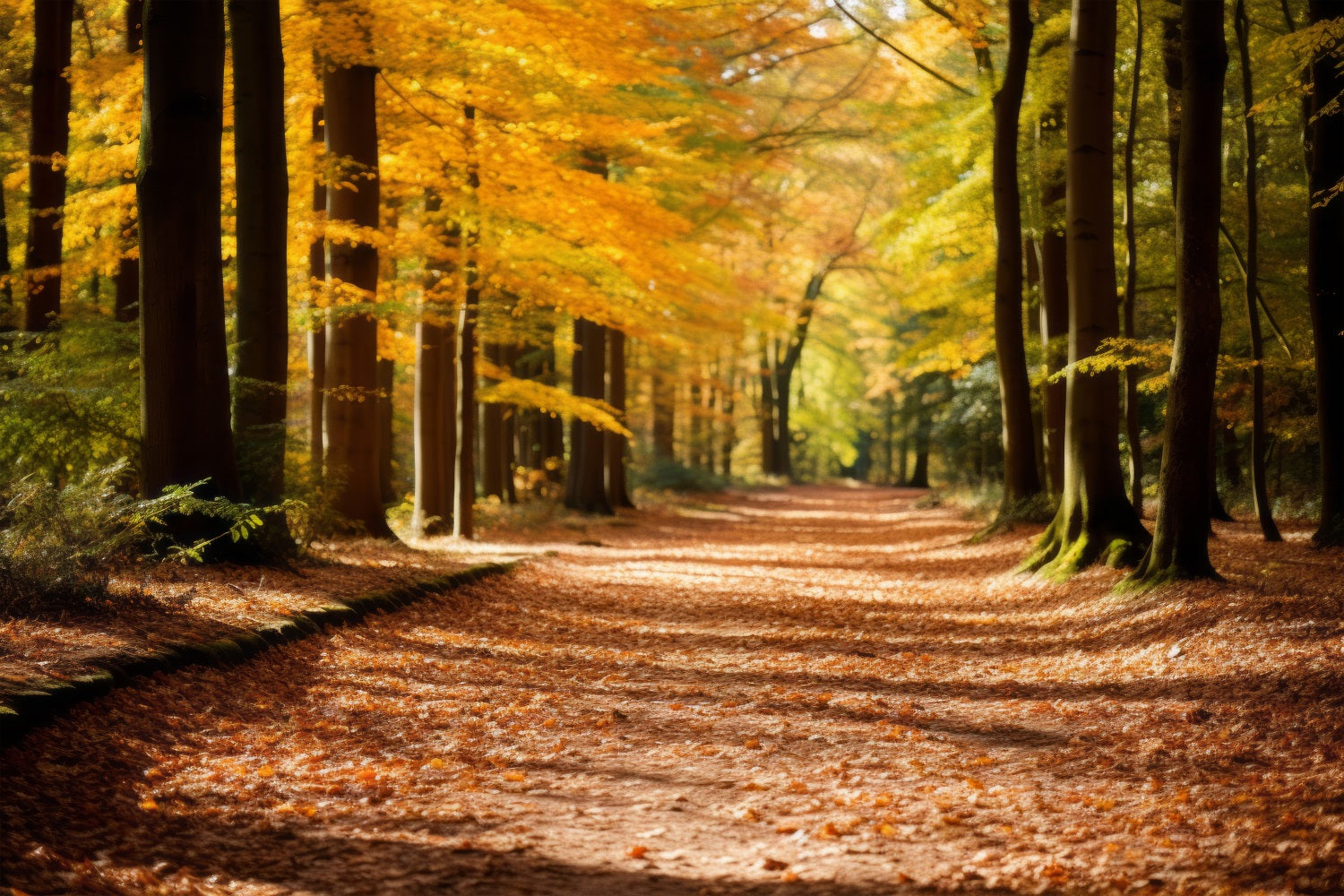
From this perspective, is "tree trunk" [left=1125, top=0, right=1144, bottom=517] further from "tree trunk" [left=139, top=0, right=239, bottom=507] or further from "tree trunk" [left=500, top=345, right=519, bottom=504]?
"tree trunk" [left=500, top=345, right=519, bottom=504]

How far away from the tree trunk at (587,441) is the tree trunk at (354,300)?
8.50m

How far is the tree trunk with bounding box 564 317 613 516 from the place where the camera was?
67.9 feet

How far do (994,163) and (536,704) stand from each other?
417 inches

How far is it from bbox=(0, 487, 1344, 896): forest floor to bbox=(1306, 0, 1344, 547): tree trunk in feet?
7.58

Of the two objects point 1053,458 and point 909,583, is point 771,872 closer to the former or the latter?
point 909,583

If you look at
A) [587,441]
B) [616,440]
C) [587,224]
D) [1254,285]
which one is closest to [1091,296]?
[1254,285]

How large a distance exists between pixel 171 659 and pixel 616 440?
57.3 feet

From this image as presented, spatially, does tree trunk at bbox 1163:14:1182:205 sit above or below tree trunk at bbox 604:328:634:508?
above

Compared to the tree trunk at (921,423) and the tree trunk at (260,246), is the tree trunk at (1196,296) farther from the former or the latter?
the tree trunk at (921,423)

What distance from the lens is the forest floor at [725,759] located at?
3.57m

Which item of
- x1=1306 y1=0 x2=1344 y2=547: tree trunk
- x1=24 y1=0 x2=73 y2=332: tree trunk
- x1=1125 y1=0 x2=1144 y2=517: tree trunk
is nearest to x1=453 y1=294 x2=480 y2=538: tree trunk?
x1=24 y1=0 x2=73 y2=332: tree trunk

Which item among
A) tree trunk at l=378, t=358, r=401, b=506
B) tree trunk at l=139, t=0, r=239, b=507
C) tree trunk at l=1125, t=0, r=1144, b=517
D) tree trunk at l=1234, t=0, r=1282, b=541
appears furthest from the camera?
tree trunk at l=378, t=358, r=401, b=506

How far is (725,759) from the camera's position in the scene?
5.13 metres

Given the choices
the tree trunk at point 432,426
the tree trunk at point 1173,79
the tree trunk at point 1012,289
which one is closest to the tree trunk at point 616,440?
the tree trunk at point 432,426
